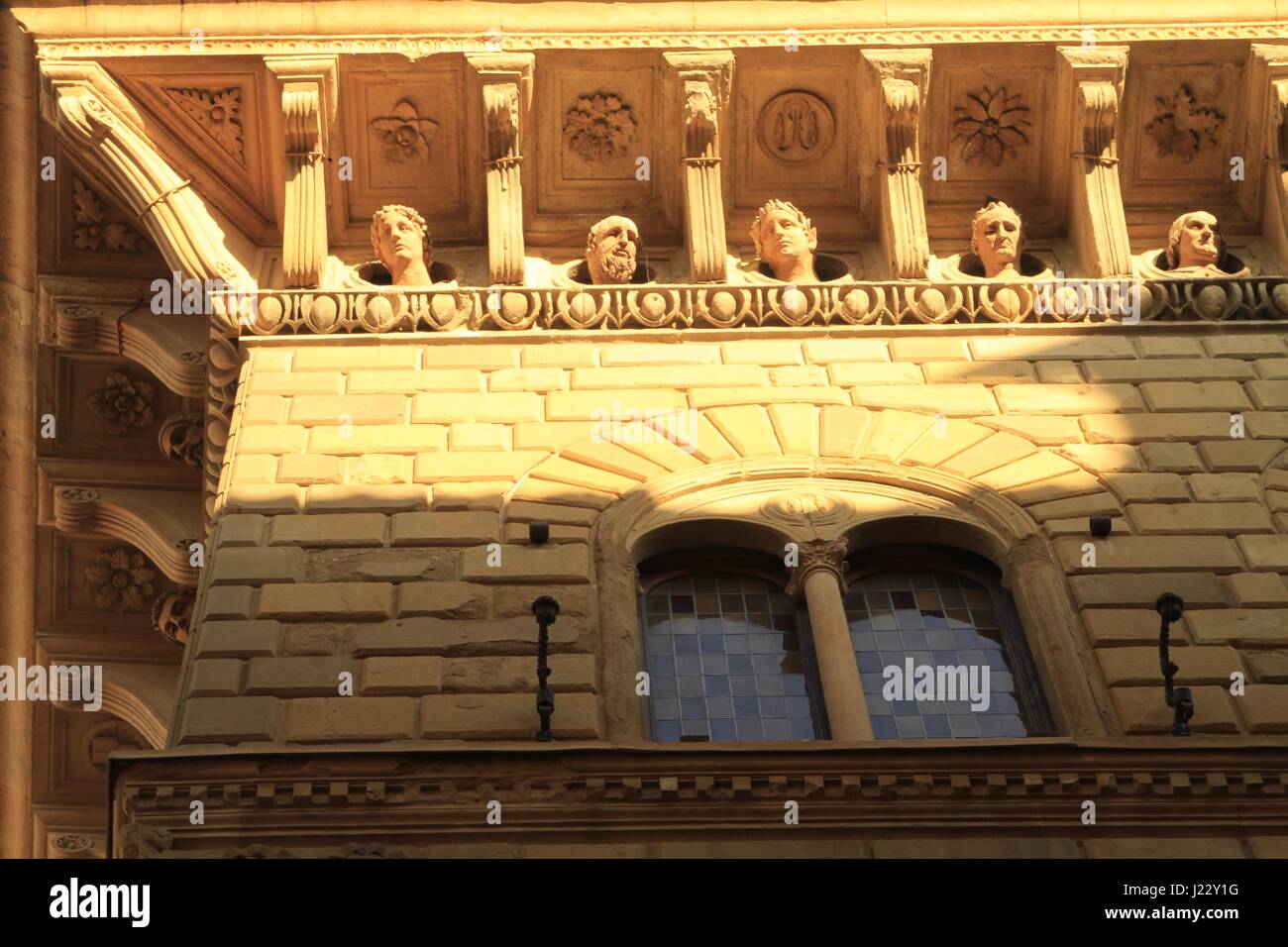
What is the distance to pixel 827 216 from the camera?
1841cm

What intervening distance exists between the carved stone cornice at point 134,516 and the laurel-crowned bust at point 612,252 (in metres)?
4.02

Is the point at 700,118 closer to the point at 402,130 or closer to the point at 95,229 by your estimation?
the point at 402,130

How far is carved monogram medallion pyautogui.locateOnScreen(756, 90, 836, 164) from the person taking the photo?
720 inches

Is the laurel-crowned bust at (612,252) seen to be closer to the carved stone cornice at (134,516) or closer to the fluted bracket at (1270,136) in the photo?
the carved stone cornice at (134,516)

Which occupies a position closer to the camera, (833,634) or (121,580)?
(833,634)

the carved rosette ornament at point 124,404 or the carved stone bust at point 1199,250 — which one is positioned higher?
the carved stone bust at point 1199,250

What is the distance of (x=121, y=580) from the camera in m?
19.8

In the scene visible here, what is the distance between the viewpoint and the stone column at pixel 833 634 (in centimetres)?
1320

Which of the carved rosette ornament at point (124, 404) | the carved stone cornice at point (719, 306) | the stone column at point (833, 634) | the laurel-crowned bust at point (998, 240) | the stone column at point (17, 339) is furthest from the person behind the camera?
the carved rosette ornament at point (124, 404)

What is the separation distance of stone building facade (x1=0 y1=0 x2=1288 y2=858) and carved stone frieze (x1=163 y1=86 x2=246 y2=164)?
6 centimetres

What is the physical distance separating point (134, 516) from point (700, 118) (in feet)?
18.5

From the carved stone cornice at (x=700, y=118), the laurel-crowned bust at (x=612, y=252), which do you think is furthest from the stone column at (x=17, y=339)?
the carved stone cornice at (x=700, y=118)

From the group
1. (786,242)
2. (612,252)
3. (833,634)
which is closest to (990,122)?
(786,242)
